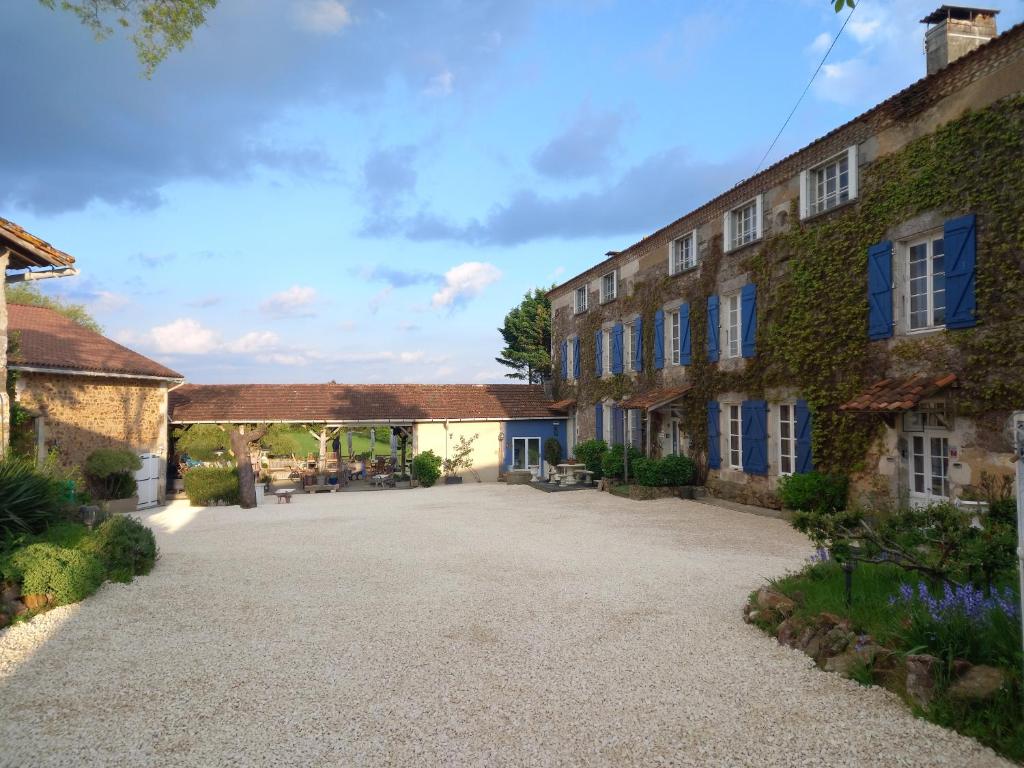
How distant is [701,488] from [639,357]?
4.84 m

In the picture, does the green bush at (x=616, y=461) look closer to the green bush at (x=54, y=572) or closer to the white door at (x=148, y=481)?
the white door at (x=148, y=481)

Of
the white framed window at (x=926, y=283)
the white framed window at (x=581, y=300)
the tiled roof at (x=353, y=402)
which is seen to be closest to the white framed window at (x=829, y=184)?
the white framed window at (x=926, y=283)

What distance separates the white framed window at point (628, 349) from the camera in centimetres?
1969

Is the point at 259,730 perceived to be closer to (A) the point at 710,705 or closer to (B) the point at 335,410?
(A) the point at 710,705

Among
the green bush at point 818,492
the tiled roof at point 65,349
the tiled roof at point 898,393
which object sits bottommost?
the green bush at point 818,492

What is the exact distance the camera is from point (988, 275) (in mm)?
9086

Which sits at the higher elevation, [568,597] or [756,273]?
[756,273]

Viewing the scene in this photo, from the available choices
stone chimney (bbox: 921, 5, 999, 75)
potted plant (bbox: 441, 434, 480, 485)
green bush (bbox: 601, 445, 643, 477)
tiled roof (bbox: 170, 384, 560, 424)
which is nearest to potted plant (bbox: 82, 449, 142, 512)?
tiled roof (bbox: 170, 384, 560, 424)

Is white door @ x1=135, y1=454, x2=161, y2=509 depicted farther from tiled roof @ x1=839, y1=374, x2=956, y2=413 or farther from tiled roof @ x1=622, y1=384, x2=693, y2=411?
tiled roof @ x1=839, y1=374, x2=956, y2=413

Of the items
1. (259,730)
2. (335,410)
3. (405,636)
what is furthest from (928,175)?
(335,410)

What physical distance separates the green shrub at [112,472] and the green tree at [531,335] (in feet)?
80.1

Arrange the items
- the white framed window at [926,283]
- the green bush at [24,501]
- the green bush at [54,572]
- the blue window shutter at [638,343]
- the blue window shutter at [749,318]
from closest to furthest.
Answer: the green bush at [54,572]
the green bush at [24,501]
the white framed window at [926,283]
the blue window shutter at [749,318]
the blue window shutter at [638,343]

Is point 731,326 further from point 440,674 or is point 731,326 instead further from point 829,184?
point 440,674

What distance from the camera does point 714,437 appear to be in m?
15.4
